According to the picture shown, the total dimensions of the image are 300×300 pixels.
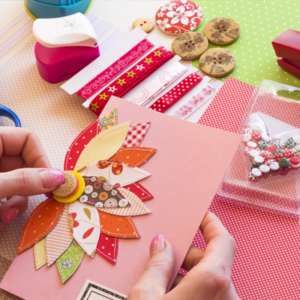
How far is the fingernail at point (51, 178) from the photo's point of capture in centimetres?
65

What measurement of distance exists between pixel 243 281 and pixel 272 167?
28cm

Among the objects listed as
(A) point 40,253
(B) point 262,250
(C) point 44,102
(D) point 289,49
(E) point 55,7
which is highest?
Result: (E) point 55,7

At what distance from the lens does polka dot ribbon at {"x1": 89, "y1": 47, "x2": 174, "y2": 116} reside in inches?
34.4

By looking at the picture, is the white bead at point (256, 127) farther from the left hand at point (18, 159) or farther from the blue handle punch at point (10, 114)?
the blue handle punch at point (10, 114)

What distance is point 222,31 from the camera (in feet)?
3.28

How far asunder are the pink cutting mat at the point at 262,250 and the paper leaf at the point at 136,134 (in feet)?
0.82

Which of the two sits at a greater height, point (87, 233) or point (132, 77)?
point (132, 77)

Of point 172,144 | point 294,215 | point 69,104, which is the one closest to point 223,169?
point 172,144

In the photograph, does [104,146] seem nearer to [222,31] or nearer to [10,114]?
[10,114]

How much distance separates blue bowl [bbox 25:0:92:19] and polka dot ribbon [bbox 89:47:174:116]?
310mm

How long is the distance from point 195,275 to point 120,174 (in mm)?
265

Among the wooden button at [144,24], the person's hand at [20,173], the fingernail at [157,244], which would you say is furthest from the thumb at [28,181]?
the wooden button at [144,24]

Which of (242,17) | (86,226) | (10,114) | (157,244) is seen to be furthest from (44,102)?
(242,17)

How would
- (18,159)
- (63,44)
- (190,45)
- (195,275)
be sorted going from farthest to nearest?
(190,45)
(63,44)
(18,159)
(195,275)
